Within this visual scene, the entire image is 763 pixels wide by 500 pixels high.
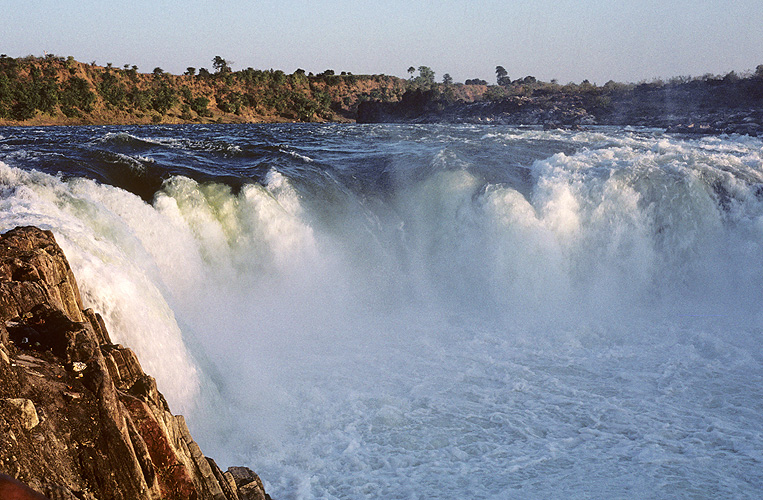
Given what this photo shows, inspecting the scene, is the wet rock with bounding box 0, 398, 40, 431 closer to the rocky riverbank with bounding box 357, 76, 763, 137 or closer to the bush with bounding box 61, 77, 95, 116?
the rocky riverbank with bounding box 357, 76, 763, 137

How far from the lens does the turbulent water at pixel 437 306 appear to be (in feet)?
21.8

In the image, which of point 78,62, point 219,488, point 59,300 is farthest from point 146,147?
point 78,62

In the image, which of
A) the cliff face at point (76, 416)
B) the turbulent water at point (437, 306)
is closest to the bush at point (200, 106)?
the turbulent water at point (437, 306)

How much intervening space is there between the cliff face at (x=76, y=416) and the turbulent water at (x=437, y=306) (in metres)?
1.85

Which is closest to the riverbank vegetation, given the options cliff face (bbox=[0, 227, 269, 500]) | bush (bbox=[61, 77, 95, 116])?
bush (bbox=[61, 77, 95, 116])

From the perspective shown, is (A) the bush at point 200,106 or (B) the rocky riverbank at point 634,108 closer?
(B) the rocky riverbank at point 634,108

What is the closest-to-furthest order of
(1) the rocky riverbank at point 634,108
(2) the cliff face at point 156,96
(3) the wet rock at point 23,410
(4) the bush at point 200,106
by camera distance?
(3) the wet rock at point 23,410
(1) the rocky riverbank at point 634,108
(2) the cliff face at point 156,96
(4) the bush at point 200,106

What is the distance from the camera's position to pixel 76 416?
351 centimetres

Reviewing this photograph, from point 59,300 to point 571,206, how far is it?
11972 mm

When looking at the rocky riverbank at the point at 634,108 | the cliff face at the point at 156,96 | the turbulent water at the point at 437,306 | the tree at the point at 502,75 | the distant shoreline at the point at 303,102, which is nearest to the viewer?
the turbulent water at the point at 437,306

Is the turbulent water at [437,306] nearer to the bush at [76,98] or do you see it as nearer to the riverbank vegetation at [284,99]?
Answer: the riverbank vegetation at [284,99]

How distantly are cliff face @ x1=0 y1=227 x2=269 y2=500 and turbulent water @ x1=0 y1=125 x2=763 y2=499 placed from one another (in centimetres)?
185

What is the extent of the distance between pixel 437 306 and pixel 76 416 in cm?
955

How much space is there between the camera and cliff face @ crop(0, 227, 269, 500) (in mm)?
3139
